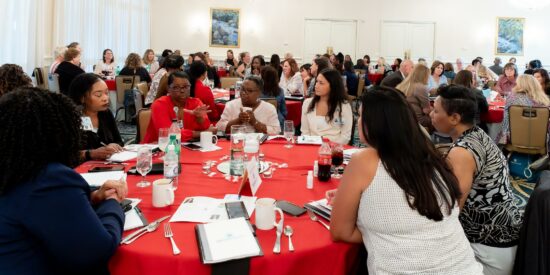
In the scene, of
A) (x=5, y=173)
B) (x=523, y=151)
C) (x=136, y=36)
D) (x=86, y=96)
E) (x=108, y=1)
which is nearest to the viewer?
(x=5, y=173)

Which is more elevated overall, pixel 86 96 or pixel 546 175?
pixel 86 96

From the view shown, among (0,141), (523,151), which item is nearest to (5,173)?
(0,141)

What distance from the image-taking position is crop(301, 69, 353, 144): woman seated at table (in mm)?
3967

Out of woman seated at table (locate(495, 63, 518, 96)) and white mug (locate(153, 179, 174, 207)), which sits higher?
woman seated at table (locate(495, 63, 518, 96))

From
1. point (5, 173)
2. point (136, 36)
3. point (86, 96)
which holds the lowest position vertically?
point (5, 173)

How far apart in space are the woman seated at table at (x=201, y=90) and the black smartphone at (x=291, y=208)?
3745mm

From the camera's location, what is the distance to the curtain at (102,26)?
9.48 m

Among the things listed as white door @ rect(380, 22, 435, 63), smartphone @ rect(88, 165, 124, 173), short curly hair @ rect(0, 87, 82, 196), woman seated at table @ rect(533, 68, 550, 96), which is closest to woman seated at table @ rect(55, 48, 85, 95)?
smartphone @ rect(88, 165, 124, 173)

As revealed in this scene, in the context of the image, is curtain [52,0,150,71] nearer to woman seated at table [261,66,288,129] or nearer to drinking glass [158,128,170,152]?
woman seated at table [261,66,288,129]

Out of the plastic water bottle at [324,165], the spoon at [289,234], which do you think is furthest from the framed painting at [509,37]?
the spoon at [289,234]

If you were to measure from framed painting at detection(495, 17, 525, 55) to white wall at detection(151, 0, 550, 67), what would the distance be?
0.61 feet

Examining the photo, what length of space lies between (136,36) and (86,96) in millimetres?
11762

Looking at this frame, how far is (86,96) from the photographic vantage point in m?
3.06

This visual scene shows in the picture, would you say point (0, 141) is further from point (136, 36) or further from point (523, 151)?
point (136, 36)
